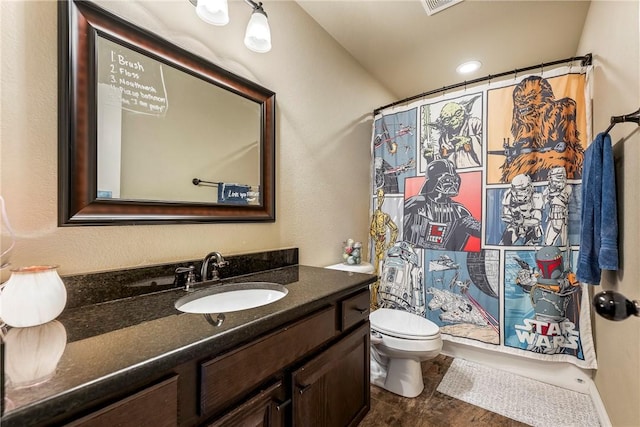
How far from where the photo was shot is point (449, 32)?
208 cm

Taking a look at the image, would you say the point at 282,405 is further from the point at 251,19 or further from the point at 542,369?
the point at 542,369

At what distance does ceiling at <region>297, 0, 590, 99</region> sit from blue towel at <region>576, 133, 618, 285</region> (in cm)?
115

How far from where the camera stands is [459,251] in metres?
2.06

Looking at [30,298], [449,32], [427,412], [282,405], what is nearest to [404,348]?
[427,412]

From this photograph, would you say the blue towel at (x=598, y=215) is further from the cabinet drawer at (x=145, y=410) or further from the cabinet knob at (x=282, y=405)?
the cabinet drawer at (x=145, y=410)

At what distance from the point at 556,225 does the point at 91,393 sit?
226 centimetres

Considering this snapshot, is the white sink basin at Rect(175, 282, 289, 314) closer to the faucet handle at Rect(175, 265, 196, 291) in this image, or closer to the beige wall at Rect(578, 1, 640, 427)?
the faucet handle at Rect(175, 265, 196, 291)

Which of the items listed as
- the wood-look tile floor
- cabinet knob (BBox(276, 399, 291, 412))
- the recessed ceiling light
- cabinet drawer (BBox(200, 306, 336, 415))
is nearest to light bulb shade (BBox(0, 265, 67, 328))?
cabinet drawer (BBox(200, 306, 336, 415))

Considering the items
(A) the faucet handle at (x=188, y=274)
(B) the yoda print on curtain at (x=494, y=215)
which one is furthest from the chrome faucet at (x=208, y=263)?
(B) the yoda print on curtain at (x=494, y=215)

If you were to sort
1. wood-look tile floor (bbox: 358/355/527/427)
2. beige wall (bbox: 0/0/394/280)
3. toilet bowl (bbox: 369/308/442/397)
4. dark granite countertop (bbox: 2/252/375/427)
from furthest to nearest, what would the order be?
1. toilet bowl (bbox: 369/308/442/397)
2. wood-look tile floor (bbox: 358/355/527/427)
3. beige wall (bbox: 0/0/394/280)
4. dark granite countertop (bbox: 2/252/375/427)

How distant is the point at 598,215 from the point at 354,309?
1258 millimetres

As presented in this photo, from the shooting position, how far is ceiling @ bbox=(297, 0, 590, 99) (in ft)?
6.07

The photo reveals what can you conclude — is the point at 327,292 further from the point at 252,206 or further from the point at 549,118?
the point at 549,118

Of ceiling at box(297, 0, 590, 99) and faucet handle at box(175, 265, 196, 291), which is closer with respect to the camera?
faucet handle at box(175, 265, 196, 291)
